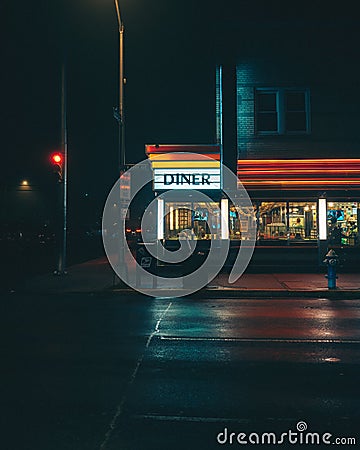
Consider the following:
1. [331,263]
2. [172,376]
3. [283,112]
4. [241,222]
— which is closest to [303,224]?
[241,222]

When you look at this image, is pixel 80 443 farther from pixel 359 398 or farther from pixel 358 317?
pixel 358 317

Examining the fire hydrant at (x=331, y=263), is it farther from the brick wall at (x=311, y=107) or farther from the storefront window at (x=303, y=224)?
the brick wall at (x=311, y=107)

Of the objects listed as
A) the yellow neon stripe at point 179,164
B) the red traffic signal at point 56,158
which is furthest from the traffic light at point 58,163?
the yellow neon stripe at point 179,164

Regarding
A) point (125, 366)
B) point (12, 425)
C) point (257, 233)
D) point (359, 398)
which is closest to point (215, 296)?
point (257, 233)

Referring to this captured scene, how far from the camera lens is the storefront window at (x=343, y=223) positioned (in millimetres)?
23375

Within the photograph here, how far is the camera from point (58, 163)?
68.9ft

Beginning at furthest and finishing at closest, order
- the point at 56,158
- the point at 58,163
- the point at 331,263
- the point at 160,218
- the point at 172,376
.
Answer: the point at 160,218 < the point at 58,163 < the point at 56,158 < the point at 331,263 < the point at 172,376

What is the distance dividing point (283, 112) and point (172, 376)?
1727cm

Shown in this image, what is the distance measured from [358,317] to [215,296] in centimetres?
491

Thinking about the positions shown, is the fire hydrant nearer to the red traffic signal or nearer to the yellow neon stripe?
the yellow neon stripe

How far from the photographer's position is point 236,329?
439 inches

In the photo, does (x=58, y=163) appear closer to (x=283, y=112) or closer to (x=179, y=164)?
(x=179, y=164)

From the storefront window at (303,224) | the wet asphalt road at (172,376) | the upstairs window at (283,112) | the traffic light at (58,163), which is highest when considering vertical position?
the upstairs window at (283,112)

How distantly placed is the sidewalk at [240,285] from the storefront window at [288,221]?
1807mm
